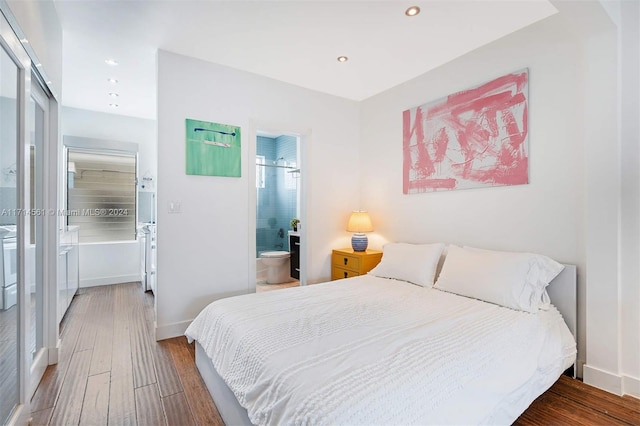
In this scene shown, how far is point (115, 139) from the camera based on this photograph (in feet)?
15.7

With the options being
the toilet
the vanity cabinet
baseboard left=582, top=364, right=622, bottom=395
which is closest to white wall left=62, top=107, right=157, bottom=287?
the toilet

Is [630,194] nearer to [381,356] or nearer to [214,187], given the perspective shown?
[381,356]

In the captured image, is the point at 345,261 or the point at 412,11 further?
the point at 345,261

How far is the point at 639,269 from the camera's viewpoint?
190cm

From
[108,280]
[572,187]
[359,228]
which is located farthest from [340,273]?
[108,280]

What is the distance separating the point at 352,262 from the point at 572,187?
2.13m

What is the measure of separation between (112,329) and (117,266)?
210 cm

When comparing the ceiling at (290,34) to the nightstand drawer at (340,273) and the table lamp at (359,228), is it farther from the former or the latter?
the nightstand drawer at (340,273)

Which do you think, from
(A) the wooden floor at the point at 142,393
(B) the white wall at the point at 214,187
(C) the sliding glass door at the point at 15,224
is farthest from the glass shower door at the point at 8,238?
(B) the white wall at the point at 214,187

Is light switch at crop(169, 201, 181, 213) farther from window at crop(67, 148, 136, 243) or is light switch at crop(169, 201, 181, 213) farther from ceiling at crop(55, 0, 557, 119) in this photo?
window at crop(67, 148, 136, 243)

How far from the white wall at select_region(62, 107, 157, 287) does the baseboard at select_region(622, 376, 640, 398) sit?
5681 mm

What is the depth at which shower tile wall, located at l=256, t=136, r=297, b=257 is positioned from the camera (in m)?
5.39

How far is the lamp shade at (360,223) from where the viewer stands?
3.75m

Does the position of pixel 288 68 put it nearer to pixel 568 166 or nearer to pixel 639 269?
pixel 568 166
